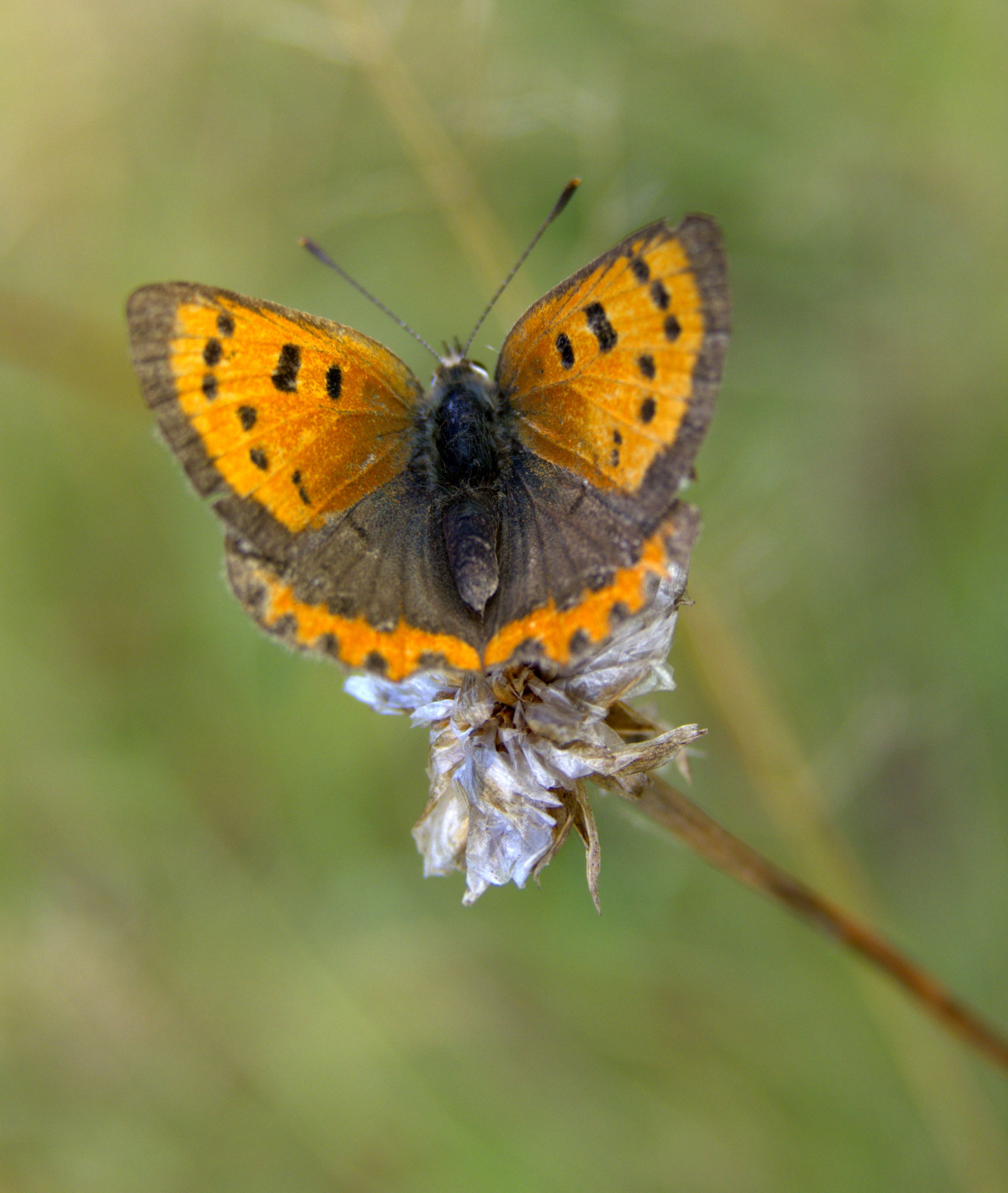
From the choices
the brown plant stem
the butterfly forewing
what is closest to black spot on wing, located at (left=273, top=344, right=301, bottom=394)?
the butterfly forewing

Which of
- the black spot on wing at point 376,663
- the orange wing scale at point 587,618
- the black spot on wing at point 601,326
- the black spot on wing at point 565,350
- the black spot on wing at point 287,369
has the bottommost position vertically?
the orange wing scale at point 587,618

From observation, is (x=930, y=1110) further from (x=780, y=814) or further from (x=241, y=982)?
(x=241, y=982)

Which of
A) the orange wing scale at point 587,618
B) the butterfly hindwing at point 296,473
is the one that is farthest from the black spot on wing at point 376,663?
the orange wing scale at point 587,618

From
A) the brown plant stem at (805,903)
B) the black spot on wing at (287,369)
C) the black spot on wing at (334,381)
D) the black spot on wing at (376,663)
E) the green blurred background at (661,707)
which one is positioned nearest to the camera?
the brown plant stem at (805,903)

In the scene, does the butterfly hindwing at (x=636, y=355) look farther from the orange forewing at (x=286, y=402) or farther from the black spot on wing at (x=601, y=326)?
the orange forewing at (x=286, y=402)

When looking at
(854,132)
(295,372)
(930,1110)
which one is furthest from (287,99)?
(930,1110)

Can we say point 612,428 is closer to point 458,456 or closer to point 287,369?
point 458,456

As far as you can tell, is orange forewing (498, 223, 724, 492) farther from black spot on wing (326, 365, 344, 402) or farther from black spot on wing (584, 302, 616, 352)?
black spot on wing (326, 365, 344, 402)
